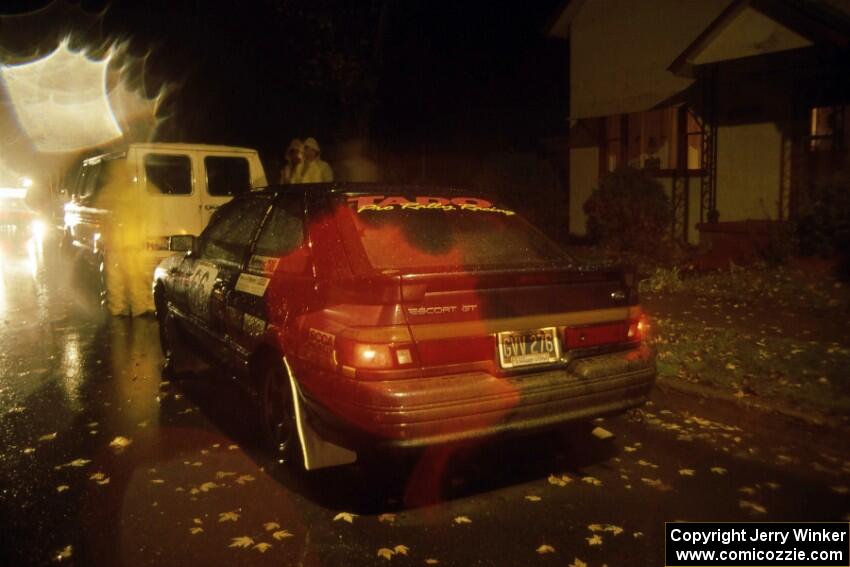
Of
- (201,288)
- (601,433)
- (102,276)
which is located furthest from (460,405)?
(102,276)

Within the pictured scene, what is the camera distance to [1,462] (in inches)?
199

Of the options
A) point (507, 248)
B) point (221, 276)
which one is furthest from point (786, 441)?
point (221, 276)

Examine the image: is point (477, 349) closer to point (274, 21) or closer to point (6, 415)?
point (6, 415)

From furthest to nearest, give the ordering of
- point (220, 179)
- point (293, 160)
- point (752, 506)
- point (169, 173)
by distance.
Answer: point (293, 160) < point (220, 179) < point (169, 173) < point (752, 506)

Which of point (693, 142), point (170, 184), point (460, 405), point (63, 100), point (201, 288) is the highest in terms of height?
point (63, 100)

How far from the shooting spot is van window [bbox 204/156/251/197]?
409 inches

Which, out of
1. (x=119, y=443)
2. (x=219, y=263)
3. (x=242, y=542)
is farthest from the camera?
(x=219, y=263)

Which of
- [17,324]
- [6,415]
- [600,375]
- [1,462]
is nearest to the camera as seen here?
[600,375]

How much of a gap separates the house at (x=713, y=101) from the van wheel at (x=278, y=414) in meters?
9.04

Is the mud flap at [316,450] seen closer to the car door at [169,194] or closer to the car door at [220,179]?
the car door at [169,194]

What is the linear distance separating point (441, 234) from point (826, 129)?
1006 cm

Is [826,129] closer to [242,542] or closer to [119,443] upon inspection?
[119,443]

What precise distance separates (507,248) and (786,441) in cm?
233

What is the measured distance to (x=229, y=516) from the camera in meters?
4.22
